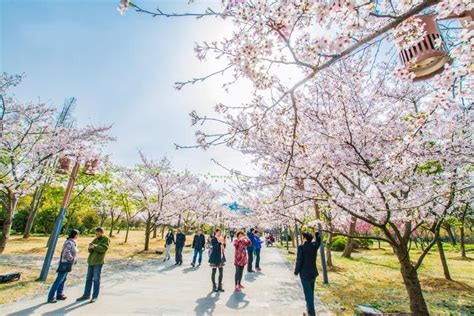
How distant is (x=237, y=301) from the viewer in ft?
22.8

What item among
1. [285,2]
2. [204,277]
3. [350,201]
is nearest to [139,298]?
[204,277]

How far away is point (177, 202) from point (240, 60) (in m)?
23.5

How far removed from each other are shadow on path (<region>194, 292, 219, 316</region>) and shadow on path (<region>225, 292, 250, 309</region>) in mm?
396

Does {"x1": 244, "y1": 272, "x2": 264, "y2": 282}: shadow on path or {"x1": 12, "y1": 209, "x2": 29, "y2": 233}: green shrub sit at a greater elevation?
{"x1": 12, "y1": 209, "x2": 29, "y2": 233}: green shrub

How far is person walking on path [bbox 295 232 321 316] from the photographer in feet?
18.9

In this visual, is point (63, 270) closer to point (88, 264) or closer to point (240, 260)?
point (88, 264)

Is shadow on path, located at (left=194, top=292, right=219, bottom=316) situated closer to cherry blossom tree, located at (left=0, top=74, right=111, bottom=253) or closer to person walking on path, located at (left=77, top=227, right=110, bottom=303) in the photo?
person walking on path, located at (left=77, top=227, right=110, bottom=303)

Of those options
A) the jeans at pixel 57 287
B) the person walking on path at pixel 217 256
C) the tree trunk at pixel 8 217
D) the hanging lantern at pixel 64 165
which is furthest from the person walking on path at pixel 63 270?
the tree trunk at pixel 8 217

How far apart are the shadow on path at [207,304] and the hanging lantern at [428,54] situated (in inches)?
247

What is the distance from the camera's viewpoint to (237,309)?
6.26 meters

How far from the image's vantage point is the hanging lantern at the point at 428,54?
3309 mm

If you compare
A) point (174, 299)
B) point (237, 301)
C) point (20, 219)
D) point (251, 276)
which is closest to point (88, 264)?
point (174, 299)

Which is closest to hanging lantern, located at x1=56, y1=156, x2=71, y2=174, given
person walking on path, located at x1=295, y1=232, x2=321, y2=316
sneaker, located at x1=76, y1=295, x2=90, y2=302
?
sneaker, located at x1=76, y1=295, x2=90, y2=302

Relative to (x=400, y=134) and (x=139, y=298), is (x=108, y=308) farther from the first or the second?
(x=400, y=134)
